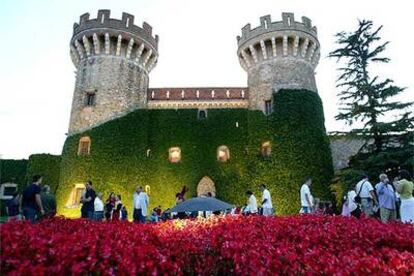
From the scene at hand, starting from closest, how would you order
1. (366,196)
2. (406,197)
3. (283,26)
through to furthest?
(406,197)
(366,196)
(283,26)

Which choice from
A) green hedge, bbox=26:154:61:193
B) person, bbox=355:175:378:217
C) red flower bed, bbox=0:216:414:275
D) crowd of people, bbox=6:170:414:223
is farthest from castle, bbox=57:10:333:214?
red flower bed, bbox=0:216:414:275

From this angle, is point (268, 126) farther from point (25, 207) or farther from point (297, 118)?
point (25, 207)

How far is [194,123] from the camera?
25656 mm

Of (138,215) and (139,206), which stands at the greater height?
(139,206)

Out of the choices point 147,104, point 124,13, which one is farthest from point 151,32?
point 147,104

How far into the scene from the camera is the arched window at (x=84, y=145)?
2427cm

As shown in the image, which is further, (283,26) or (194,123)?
(283,26)

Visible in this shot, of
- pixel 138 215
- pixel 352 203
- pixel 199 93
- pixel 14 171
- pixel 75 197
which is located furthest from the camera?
pixel 14 171

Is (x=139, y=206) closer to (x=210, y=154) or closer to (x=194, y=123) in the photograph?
A: (x=210, y=154)

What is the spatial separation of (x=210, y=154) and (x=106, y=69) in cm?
1057

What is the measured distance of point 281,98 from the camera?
79.8 feet

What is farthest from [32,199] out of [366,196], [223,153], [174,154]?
[223,153]

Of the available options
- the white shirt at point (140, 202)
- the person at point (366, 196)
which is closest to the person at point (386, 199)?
the person at point (366, 196)

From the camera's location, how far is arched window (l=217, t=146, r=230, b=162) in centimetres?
2494
